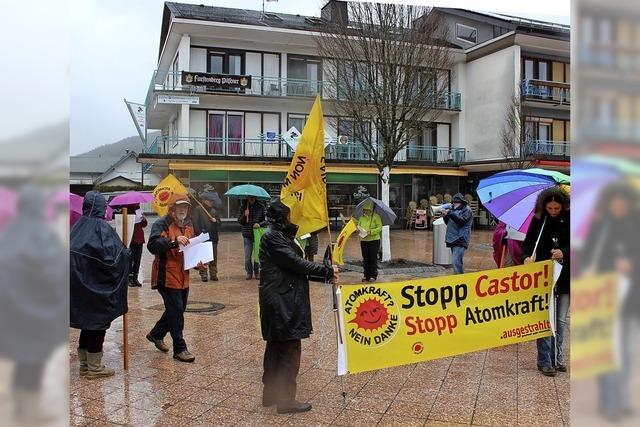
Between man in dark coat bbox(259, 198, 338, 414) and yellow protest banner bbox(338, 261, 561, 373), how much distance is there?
1.10ft

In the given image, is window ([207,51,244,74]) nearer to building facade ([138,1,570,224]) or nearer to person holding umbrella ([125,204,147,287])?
building facade ([138,1,570,224])

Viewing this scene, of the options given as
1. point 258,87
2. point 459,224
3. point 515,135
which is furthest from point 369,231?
point 258,87

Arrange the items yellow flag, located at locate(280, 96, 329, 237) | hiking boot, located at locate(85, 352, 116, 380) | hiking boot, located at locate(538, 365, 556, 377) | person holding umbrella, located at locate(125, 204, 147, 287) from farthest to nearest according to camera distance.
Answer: person holding umbrella, located at locate(125, 204, 147, 287) < hiking boot, located at locate(538, 365, 556, 377) < hiking boot, located at locate(85, 352, 116, 380) < yellow flag, located at locate(280, 96, 329, 237)

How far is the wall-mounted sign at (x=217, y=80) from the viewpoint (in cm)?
2428

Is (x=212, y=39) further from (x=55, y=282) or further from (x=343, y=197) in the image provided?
(x=55, y=282)

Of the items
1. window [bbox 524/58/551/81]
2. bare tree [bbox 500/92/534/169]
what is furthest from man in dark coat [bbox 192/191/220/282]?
window [bbox 524/58/551/81]

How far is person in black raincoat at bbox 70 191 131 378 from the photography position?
4855 mm

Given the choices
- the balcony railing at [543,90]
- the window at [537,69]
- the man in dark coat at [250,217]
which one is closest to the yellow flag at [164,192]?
the man in dark coat at [250,217]

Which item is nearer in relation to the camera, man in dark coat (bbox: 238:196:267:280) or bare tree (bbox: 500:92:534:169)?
man in dark coat (bbox: 238:196:267:280)

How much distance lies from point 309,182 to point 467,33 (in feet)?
96.1

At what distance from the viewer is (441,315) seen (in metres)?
4.56

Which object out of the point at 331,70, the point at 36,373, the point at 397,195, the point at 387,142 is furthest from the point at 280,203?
the point at 397,195

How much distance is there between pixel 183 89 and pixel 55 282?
2413 centimetres

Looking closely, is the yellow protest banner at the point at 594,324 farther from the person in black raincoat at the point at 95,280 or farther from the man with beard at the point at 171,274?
the man with beard at the point at 171,274
